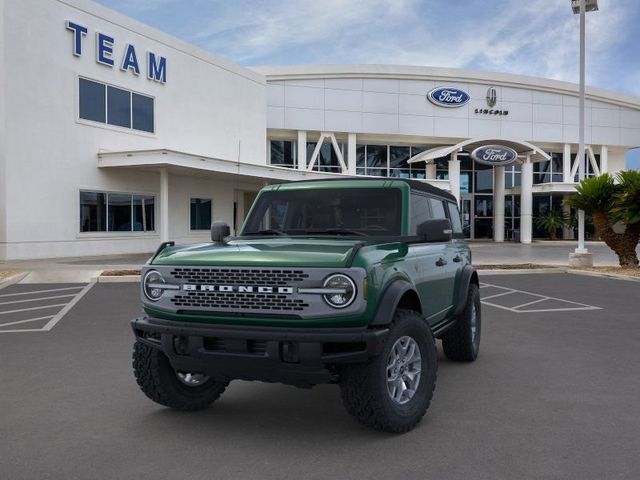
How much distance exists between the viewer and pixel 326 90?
3734 cm

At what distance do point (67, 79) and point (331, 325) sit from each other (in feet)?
68.7

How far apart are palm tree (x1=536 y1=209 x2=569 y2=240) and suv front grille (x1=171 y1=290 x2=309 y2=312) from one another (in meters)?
40.0

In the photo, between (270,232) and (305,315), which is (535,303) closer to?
(270,232)

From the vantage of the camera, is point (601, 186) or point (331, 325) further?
point (601, 186)

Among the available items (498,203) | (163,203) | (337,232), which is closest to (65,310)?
(337,232)

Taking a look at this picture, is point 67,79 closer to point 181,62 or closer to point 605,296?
point 181,62

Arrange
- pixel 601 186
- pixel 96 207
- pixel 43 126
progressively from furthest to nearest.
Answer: pixel 96 207
pixel 43 126
pixel 601 186

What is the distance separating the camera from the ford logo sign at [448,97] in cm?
3916

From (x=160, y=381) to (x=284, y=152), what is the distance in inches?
1376

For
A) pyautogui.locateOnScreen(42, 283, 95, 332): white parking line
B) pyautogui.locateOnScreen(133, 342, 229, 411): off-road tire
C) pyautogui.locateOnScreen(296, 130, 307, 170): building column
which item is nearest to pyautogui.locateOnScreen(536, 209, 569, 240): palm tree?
pyautogui.locateOnScreen(296, 130, 307, 170): building column

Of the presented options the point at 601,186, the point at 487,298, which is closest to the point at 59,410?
the point at 487,298

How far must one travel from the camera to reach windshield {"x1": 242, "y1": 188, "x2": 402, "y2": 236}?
5.10m

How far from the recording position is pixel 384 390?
3.93m

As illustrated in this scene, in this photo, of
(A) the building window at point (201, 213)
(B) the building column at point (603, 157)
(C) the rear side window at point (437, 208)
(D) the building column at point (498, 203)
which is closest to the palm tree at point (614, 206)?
(C) the rear side window at point (437, 208)
